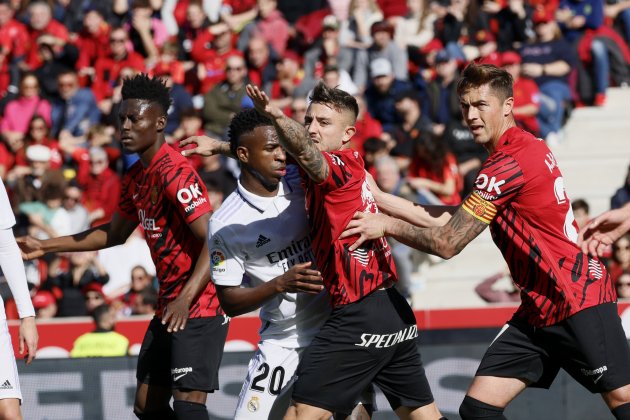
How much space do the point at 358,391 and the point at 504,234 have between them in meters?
1.22

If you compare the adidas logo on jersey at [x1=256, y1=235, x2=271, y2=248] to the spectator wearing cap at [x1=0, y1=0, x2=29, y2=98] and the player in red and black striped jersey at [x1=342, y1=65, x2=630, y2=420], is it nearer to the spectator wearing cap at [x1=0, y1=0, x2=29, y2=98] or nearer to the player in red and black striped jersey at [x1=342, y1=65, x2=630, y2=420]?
the player in red and black striped jersey at [x1=342, y1=65, x2=630, y2=420]

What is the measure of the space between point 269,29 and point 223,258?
9.47 metres

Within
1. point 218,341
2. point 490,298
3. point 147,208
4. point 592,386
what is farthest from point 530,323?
point 490,298

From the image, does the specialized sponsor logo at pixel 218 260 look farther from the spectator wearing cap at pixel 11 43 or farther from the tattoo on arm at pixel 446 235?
the spectator wearing cap at pixel 11 43

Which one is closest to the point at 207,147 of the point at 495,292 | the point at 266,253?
the point at 266,253

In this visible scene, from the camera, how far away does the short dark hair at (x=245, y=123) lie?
6.50 m

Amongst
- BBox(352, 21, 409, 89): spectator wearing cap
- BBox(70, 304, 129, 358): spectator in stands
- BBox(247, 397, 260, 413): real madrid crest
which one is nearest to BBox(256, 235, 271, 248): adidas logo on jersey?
BBox(247, 397, 260, 413): real madrid crest

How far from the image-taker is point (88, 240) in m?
7.88

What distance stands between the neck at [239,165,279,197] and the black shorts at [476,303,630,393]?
1608mm

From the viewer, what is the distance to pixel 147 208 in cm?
731

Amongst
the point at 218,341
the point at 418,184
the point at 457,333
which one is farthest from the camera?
the point at 418,184

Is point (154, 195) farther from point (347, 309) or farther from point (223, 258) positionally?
point (347, 309)

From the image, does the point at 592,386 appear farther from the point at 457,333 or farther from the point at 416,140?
the point at 416,140

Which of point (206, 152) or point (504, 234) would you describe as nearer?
point (504, 234)
